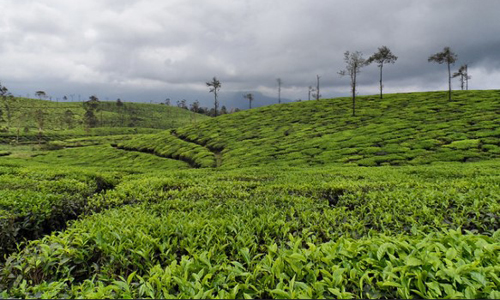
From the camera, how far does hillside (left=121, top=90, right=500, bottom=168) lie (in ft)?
111

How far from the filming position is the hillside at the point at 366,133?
111 feet

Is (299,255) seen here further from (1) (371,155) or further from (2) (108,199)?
(1) (371,155)

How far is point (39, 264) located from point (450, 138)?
154 feet

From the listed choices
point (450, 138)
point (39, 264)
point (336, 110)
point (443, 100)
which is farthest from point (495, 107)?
point (39, 264)

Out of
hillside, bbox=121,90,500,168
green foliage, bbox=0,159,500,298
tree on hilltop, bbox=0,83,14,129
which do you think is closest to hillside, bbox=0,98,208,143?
tree on hilltop, bbox=0,83,14,129

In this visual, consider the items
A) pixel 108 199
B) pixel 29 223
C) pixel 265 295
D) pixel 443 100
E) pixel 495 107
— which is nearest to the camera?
pixel 265 295

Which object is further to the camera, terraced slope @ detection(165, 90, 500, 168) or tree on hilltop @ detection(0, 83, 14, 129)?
tree on hilltop @ detection(0, 83, 14, 129)

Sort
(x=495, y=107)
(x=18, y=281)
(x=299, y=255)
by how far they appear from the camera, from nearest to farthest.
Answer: (x=299, y=255), (x=18, y=281), (x=495, y=107)

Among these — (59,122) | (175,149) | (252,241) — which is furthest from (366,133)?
(59,122)

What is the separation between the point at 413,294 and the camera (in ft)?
10.2

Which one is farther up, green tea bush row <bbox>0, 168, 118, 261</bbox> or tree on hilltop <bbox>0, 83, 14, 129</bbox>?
tree on hilltop <bbox>0, 83, 14, 129</bbox>

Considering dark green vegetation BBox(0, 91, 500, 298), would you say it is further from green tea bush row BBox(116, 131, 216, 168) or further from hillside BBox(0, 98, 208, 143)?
hillside BBox(0, 98, 208, 143)

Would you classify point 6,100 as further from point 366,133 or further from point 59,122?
point 366,133

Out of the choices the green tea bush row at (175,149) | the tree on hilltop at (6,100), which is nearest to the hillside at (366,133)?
the green tea bush row at (175,149)
